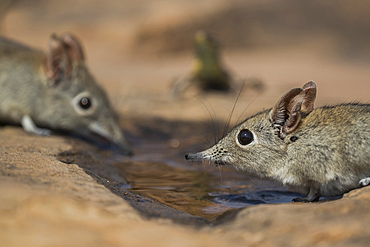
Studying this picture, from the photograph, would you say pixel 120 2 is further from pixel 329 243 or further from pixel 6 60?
pixel 329 243

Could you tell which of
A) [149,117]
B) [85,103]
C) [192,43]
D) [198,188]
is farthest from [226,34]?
[198,188]

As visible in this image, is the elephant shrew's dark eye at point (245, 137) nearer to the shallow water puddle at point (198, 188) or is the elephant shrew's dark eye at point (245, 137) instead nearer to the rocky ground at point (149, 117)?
the shallow water puddle at point (198, 188)

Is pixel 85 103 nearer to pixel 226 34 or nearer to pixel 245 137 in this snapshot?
pixel 245 137

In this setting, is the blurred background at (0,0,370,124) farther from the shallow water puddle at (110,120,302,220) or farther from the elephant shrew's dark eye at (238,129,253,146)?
the elephant shrew's dark eye at (238,129,253,146)

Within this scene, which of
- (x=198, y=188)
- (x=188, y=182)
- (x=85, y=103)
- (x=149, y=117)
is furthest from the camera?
(x=149, y=117)

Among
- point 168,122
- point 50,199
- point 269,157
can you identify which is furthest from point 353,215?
point 168,122

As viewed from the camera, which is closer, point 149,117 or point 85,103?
point 85,103

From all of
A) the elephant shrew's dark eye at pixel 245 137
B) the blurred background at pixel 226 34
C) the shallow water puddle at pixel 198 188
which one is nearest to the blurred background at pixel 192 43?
the blurred background at pixel 226 34
